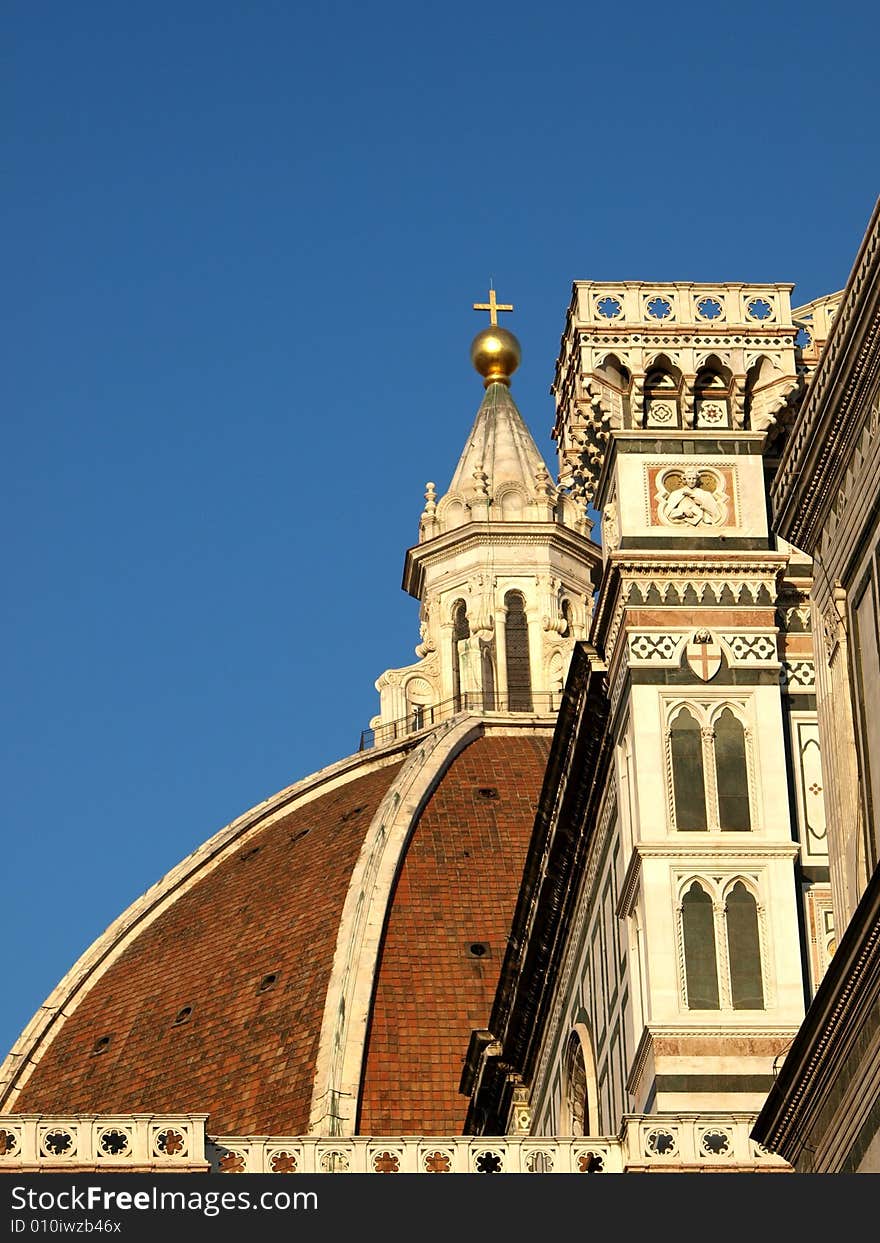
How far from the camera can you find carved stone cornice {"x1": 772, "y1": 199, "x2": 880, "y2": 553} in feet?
62.5

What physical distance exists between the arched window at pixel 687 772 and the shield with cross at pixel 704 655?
0.33 m

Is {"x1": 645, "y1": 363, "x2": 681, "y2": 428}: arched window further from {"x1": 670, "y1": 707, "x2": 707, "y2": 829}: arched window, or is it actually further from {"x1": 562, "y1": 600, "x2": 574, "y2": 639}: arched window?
{"x1": 562, "y1": 600, "x2": 574, "y2": 639}: arched window

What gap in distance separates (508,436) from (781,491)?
7020 cm

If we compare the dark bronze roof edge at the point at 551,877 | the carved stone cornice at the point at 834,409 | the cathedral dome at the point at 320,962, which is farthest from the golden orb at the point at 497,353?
the carved stone cornice at the point at 834,409

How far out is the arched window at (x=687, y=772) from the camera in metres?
26.6

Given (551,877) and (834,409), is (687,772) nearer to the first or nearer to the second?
(551,877)

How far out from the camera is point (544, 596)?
86.2m

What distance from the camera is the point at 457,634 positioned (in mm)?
87688

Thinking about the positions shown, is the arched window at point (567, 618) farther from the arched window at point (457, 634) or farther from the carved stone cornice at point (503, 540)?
the arched window at point (457, 634)

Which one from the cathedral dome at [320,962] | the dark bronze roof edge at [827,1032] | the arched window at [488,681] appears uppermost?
the arched window at [488,681]

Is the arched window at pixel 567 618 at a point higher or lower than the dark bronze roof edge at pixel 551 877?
higher

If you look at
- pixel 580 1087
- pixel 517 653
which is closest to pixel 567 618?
pixel 517 653

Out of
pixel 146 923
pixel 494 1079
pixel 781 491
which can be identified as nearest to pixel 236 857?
pixel 146 923

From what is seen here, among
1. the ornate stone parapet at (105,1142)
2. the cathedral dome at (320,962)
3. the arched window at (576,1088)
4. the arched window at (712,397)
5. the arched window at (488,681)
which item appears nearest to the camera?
the ornate stone parapet at (105,1142)
